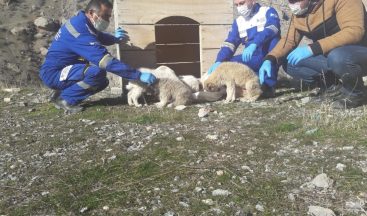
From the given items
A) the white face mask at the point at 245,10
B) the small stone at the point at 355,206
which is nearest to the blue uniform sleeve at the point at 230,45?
the white face mask at the point at 245,10

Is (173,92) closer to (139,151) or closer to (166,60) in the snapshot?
(139,151)

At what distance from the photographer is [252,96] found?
6453mm

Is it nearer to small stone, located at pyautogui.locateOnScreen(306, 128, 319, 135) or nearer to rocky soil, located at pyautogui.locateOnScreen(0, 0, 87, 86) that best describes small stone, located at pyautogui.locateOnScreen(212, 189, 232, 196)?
small stone, located at pyautogui.locateOnScreen(306, 128, 319, 135)

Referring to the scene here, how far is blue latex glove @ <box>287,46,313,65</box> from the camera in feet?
19.2

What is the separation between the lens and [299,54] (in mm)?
5906

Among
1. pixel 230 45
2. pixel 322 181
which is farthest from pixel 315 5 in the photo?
pixel 322 181

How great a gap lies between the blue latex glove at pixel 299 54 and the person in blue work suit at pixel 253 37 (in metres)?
0.58

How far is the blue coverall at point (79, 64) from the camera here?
5.91 m

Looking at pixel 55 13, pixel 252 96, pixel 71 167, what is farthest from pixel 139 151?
pixel 55 13

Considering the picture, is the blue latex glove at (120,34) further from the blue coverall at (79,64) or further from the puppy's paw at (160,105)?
the puppy's paw at (160,105)

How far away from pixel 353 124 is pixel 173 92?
2514 mm

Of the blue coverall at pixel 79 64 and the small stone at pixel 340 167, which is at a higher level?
the blue coverall at pixel 79 64

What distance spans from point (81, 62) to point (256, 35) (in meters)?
2.55

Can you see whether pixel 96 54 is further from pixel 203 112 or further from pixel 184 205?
pixel 184 205
